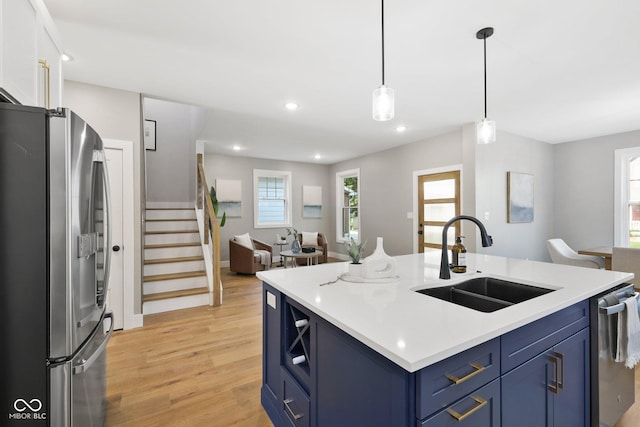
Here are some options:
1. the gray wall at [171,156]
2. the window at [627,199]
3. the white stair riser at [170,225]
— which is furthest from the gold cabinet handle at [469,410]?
the gray wall at [171,156]

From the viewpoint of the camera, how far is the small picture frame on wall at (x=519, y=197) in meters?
4.85

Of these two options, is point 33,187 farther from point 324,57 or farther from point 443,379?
point 324,57

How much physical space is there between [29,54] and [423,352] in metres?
2.18

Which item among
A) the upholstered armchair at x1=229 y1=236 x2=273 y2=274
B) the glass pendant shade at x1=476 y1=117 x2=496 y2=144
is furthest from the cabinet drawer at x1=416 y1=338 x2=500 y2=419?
the upholstered armchair at x1=229 y1=236 x2=273 y2=274

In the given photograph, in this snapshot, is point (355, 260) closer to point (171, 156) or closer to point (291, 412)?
point (291, 412)

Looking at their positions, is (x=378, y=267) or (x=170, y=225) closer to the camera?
(x=378, y=267)

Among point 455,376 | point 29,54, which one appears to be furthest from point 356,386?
point 29,54

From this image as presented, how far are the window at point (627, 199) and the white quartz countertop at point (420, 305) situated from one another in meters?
4.39

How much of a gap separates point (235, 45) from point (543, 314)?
2627 millimetres

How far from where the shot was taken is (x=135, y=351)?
8.89ft

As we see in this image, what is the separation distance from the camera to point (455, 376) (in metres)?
0.91

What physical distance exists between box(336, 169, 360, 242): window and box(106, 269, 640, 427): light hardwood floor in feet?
14.4

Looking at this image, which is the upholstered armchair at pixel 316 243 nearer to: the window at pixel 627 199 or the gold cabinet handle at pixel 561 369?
the window at pixel 627 199

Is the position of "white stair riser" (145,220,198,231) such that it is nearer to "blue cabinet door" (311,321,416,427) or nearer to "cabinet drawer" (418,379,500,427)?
"blue cabinet door" (311,321,416,427)
